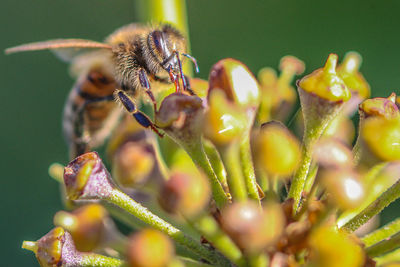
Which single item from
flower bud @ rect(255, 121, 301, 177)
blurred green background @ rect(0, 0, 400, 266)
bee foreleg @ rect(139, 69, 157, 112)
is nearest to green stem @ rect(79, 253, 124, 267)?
flower bud @ rect(255, 121, 301, 177)

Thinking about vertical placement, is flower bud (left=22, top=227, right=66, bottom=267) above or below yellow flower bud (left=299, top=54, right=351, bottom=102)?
below

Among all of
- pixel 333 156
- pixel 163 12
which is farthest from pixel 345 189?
pixel 163 12

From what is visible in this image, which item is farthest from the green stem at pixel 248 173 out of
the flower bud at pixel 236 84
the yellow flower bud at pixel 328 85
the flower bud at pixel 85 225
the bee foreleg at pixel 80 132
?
the bee foreleg at pixel 80 132

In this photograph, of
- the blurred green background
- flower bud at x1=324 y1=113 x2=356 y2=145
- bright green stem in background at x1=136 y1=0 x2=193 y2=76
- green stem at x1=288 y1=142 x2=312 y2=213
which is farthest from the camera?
the blurred green background

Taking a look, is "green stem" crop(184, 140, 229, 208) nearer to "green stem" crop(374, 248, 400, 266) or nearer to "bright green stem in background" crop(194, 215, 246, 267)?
"bright green stem in background" crop(194, 215, 246, 267)

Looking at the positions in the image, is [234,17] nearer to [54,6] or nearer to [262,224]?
[54,6]

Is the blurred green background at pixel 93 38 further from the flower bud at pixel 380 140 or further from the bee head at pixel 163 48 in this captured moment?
the flower bud at pixel 380 140

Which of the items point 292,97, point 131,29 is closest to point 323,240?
point 292,97
